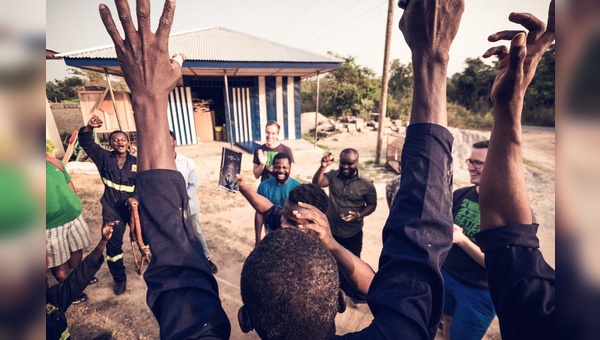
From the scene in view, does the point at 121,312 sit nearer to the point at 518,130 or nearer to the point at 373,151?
the point at 518,130

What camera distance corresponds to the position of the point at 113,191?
3562 mm

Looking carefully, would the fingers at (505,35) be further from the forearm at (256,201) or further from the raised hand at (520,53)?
the forearm at (256,201)

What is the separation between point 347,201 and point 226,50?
8.46 m

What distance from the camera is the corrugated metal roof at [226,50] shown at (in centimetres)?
841

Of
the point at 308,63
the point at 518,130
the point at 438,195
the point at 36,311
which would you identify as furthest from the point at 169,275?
the point at 308,63

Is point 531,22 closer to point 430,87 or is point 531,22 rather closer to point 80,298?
point 430,87

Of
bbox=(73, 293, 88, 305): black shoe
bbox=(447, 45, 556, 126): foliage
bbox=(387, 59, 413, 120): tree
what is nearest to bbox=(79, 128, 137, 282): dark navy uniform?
bbox=(73, 293, 88, 305): black shoe

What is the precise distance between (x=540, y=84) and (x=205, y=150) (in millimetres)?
21644

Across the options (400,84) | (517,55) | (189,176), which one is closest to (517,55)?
(517,55)

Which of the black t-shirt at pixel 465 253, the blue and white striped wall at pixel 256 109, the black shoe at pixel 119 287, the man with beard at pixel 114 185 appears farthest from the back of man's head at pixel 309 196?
the blue and white striped wall at pixel 256 109

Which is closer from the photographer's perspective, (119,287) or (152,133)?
(152,133)

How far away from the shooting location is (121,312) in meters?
3.25

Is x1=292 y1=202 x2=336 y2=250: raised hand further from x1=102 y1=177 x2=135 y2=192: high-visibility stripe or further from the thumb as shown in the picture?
x1=102 y1=177 x2=135 y2=192: high-visibility stripe

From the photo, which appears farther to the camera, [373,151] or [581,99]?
[373,151]
